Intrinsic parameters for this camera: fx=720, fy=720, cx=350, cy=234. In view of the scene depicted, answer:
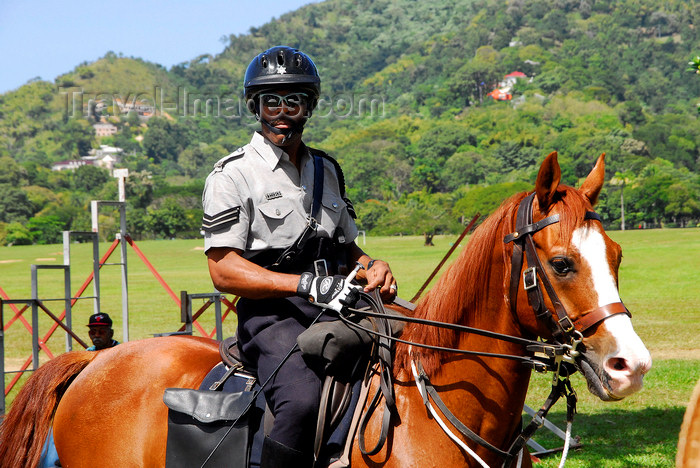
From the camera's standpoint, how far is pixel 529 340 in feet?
10.8

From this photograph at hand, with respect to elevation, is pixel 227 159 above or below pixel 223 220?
above

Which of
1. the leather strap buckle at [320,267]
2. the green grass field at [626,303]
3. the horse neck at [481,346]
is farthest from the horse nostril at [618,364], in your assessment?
the green grass field at [626,303]

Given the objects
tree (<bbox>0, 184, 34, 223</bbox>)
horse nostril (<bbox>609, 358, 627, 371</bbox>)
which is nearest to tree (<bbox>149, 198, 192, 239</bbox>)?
tree (<bbox>0, 184, 34, 223</bbox>)

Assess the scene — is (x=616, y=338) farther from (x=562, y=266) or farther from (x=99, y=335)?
(x=99, y=335)

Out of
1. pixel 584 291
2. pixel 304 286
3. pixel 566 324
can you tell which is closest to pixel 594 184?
pixel 584 291

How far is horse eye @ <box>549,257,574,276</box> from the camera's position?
3.13 m

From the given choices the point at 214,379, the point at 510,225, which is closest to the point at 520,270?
the point at 510,225

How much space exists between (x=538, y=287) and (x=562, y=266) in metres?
0.14

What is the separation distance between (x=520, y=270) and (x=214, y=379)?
72.3 inches

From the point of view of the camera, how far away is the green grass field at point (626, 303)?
10.0 meters

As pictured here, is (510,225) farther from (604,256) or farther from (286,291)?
(286,291)

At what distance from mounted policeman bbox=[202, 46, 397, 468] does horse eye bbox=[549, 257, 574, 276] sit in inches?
38.3

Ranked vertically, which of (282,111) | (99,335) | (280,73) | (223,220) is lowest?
(99,335)

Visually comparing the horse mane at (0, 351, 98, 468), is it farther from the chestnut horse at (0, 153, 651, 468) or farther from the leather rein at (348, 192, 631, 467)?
the leather rein at (348, 192, 631, 467)
